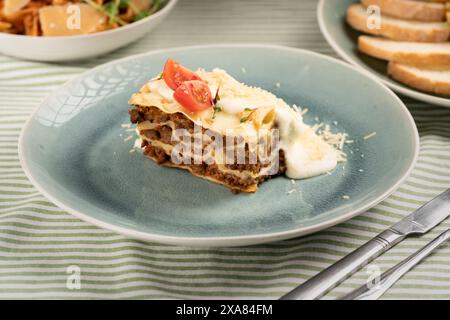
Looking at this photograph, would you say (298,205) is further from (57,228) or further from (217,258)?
(57,228)

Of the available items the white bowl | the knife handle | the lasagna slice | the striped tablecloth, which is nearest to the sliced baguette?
the striped tablecloth

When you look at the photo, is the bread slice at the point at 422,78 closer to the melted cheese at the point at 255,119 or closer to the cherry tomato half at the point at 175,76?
the melted cheese at the point at 255,119

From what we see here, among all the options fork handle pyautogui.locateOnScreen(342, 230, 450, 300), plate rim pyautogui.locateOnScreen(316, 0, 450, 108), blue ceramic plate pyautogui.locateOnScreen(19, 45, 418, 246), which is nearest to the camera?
fork handle pyautogui.locateOnScreen(342, 230, 450, 300)

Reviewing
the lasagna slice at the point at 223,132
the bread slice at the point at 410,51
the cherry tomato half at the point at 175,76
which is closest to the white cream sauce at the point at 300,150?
the lasagna slice at the point at 223,132

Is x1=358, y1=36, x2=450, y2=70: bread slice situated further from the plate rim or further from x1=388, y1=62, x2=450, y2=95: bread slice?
the plate rim

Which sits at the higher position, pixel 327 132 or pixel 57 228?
pixel 327 132

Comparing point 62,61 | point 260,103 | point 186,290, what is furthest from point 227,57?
point 186,290
